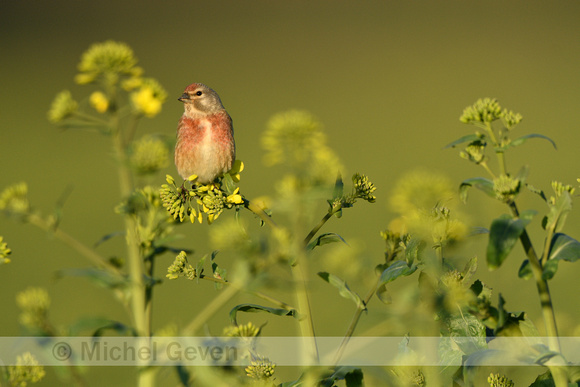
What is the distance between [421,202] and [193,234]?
6.26 meters

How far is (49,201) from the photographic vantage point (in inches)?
356

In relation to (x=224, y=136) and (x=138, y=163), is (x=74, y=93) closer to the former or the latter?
(x=224, y=136)

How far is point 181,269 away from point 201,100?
168 centimetres

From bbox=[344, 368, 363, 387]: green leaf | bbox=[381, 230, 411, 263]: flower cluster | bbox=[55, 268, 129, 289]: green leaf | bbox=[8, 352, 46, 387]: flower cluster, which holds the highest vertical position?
bbox=[381, 230, 411, 263]: flower cluster

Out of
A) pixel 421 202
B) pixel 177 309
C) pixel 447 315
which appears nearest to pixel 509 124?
pixel 421 202

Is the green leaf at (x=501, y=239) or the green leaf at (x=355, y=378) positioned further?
the green leaf at (x=355, y=378)

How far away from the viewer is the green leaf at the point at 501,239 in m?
1.54

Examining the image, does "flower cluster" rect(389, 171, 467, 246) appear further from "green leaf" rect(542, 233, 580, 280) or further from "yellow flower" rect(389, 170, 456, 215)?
"green leaf" rect(542, 233, 580, 280)

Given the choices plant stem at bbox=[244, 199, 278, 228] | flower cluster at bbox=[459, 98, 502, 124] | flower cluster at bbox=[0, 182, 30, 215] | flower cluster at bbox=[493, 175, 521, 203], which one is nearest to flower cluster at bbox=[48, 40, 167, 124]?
flower cluster at bbox=[0, 182, 30, 215]

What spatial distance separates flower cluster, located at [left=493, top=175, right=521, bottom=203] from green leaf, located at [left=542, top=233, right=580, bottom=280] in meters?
0.15

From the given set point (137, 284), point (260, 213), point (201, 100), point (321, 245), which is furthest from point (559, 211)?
point (201, 100)

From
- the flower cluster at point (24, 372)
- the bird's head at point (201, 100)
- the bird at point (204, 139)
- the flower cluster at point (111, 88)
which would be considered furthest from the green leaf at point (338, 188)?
the bird's head at point (201, 100)

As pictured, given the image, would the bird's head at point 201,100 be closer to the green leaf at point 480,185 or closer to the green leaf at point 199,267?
the green leaf at point 199,267

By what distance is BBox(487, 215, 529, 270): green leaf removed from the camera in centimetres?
154
